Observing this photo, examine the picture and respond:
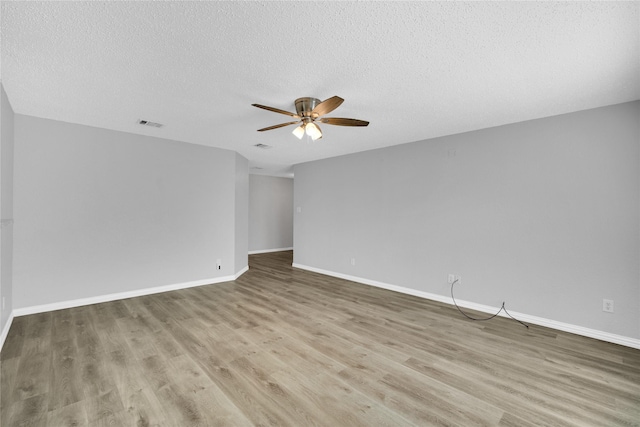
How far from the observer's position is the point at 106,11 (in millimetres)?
1567

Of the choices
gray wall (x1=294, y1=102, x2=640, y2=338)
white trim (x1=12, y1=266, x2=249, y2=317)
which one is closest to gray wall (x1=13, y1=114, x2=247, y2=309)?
white trim (x1=12, y1=266, x2=249, y2=317)

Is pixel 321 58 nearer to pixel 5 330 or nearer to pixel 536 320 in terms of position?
pixel 536 320

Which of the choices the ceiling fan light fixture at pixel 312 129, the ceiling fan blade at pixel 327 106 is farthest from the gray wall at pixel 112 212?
the ceiling fan blade at pixel 327 106

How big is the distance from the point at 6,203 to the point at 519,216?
5711mm

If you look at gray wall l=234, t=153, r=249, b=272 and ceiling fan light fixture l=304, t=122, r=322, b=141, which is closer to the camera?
ceiling fan light fixture l=304, t=122, r=322, b=141

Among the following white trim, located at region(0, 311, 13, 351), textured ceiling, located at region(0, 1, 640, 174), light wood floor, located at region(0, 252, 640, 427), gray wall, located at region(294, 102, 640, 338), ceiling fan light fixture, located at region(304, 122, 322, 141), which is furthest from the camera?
gray wall, located at region(294, 102, 640, 338)

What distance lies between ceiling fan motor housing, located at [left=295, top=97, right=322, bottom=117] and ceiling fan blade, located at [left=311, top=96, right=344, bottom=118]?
0.09 m

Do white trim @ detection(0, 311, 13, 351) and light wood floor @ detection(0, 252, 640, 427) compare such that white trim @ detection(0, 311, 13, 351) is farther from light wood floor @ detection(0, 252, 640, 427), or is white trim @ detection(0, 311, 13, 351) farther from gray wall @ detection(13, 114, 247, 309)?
gray wall @ detection(13, 114, 247, 309)

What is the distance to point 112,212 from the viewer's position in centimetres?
393

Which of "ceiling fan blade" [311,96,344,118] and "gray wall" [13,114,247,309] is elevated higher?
"ceiling fan blade" [311,96,344,118]

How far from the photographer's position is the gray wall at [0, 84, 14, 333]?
261 cm

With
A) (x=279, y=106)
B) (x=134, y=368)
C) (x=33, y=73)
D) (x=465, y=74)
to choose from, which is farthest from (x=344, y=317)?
(x=33, y=73)

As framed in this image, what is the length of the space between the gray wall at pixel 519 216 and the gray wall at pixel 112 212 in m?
2.69

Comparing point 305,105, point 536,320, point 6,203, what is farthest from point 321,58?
point 536,320
